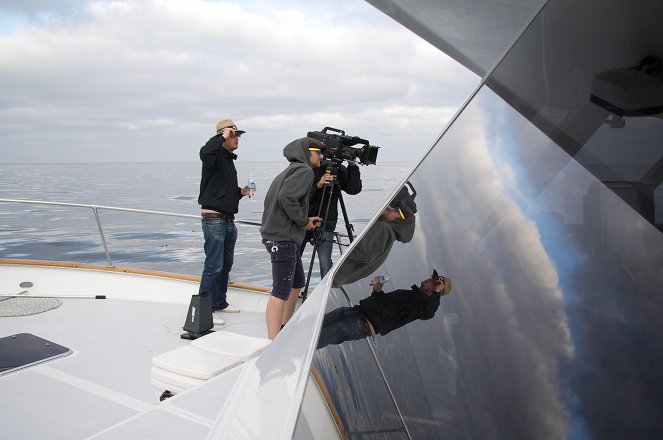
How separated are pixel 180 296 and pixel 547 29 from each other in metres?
3.72

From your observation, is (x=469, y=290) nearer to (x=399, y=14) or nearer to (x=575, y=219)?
(x=575, y=219)

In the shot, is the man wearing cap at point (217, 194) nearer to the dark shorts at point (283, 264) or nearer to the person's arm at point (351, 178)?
the dark shorts at point (283, 264)

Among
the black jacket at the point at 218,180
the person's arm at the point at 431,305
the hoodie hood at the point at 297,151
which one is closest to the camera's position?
the person's arm at the point at 431,305

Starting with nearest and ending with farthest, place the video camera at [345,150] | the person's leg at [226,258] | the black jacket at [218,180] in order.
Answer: the video camera at [345,150], the black jacket at [218,180], the person's leg at [226,258]

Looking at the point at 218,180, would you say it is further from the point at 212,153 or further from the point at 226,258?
the point at 226,258

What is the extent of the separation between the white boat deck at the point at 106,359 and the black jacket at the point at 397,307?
2.68 feet

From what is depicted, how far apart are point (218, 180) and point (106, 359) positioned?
1.18 meters

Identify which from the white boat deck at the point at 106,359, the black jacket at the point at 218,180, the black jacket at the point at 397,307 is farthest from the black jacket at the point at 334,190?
the black jacket at the point at 397,307

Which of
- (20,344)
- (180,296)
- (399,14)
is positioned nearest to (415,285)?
(399,14)

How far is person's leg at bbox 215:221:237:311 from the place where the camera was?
3.53 m

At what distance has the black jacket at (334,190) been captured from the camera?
319 centimetres

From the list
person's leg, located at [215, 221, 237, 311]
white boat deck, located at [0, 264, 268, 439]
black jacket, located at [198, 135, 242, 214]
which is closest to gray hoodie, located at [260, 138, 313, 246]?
black jacket, located at [198, 135, 242, 214]

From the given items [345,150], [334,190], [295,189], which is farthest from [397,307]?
[334,190]

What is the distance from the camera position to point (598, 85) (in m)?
0.57
